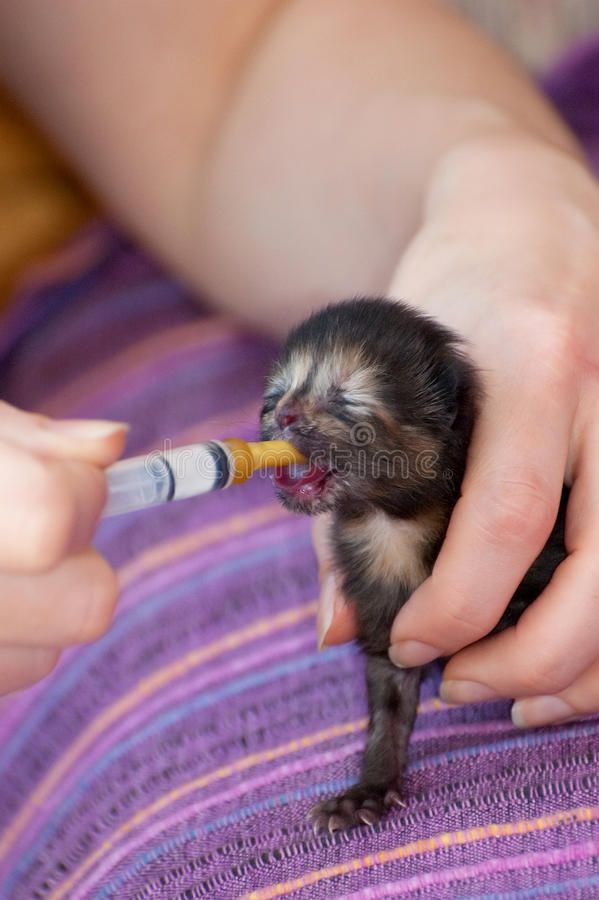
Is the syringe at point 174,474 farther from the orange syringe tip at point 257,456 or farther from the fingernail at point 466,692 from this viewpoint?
the fingernail at point 466,692

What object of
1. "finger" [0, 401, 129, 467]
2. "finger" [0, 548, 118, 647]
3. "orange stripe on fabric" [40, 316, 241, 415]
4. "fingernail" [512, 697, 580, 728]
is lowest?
"orange stripe on fabric" [40, 316, 241, 415]

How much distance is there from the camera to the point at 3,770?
41.3 inches

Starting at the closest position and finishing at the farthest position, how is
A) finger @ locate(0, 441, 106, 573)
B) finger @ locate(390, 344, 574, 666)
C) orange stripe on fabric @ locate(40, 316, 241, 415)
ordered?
finger @ locate(0, 441, 106, 573)
finger @ locate(390, 344, 574, 666)
orange stripe on fabric @ locate(40, 316, 241, 415)

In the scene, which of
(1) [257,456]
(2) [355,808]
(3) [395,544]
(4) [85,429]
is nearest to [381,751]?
(2) [355,808]

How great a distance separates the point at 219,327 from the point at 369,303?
61cm

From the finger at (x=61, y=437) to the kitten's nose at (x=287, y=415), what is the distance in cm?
24

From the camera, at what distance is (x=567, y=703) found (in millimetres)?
836

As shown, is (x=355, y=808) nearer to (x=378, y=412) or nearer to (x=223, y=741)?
(x=223, y=741)

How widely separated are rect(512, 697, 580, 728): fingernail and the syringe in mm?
313

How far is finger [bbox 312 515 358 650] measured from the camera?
0.95 meters

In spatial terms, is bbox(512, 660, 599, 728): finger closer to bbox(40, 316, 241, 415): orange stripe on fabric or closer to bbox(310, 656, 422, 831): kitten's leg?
bbox(310, 656, 422, 831): kitten's leg

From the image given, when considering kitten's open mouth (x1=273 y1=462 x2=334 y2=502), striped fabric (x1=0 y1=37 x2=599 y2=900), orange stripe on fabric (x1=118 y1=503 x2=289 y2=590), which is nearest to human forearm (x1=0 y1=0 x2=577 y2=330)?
striped fabric (x1=0 y1=37 x2=599 y2=900)

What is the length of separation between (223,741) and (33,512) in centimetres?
44

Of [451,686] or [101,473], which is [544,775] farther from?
[101,473]
